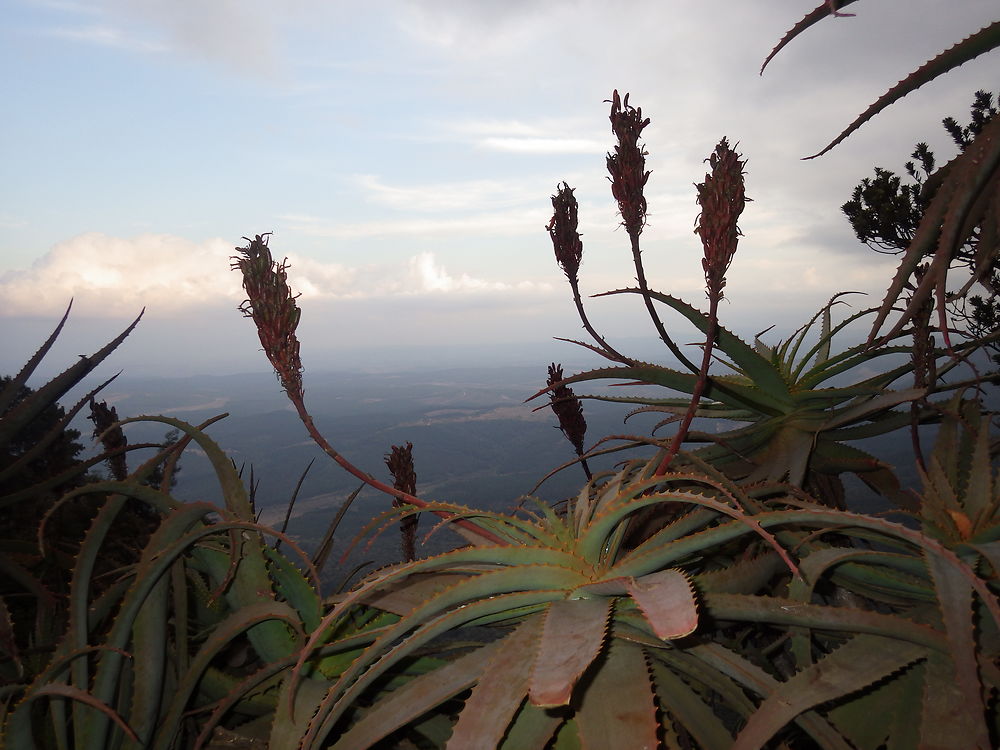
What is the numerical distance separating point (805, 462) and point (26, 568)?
12.0 feet

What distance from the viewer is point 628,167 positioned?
2266 millimetres

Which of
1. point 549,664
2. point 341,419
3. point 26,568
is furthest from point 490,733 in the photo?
point 341,419

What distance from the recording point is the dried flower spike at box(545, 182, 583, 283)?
2.67 meters

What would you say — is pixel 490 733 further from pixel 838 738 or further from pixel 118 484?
pixel 118 484

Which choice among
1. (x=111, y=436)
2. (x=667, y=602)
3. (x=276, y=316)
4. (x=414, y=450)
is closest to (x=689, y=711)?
(x=667, y=602)

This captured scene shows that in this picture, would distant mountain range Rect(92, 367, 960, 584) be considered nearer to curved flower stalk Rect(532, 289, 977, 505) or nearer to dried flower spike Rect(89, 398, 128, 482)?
dried flower spike Rect(89, 398, 128, 482)

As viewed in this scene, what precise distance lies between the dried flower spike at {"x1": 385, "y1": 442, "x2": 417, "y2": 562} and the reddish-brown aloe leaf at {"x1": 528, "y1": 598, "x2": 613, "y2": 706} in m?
1.68

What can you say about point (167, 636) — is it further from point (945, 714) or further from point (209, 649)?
point (945, 714)

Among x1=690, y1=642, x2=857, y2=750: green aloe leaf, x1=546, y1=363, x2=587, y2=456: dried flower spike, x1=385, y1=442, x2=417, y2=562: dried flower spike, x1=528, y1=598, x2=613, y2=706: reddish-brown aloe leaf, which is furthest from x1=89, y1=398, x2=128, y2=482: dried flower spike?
x1=690, y1=642, x2=857, y2=750: green aloe leaf

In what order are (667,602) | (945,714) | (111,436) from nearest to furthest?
(667,602) < (945,714) < (111,436)

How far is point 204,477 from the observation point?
123000 millimetres

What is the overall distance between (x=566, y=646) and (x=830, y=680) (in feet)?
2.45

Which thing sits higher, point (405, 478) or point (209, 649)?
point (405, 478)

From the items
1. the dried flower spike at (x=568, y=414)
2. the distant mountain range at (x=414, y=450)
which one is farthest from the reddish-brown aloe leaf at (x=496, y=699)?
the distant mountain range at (x=414, y=450)
